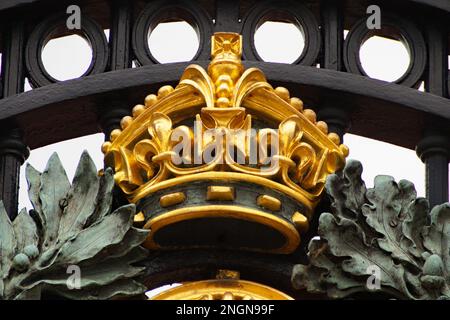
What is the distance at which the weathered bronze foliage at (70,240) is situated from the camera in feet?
61.5

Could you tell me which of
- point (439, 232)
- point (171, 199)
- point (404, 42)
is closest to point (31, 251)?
point (171, 199)

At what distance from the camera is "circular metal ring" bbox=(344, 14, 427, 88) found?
19.7m

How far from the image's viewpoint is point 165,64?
19531mm

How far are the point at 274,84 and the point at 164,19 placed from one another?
703 mm

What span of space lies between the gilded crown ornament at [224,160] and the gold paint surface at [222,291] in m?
0.20

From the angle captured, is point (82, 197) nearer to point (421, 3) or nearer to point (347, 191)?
point (347, 191)

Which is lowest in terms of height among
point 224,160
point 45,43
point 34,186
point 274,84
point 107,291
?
point 107,291

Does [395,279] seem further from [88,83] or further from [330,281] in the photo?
[88,83]

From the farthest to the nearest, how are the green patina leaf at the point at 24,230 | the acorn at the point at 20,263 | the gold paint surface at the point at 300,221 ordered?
1. the gold paint surface at the point at 300,221
2. the green patina leaf at the point at 24,230
3. the acorn at the point at 20,263

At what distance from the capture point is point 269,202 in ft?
62.0

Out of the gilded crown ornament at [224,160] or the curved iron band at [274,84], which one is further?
the curved iron band at [274,84]

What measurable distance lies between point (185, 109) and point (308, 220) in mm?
808

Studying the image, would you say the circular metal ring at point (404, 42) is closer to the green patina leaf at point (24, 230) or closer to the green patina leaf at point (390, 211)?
the green patina leaf at point (390, 211)

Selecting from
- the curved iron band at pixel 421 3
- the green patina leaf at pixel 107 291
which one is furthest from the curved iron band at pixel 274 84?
the green patina leaf at pixel 107 291
